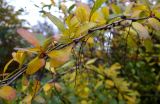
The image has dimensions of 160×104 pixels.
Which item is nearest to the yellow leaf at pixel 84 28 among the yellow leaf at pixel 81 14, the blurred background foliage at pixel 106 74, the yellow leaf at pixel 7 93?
the yellow leaf at pixel 81 14

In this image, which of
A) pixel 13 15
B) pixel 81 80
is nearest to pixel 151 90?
pixel 81 80

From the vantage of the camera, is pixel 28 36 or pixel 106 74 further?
pixel 106 74

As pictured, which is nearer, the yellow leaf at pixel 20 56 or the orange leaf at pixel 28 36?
the orange leaf at pixel 28 36

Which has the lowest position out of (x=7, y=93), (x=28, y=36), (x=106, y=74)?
(x=106, y=74)

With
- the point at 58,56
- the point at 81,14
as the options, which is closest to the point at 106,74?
the point at 81,14

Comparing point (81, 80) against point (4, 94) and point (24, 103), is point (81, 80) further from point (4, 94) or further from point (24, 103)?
point (4, 94)

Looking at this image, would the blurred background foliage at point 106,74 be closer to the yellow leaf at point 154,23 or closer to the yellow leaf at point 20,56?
the yellow leaf at point 20,56

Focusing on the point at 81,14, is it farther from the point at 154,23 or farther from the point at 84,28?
the point at 154,23

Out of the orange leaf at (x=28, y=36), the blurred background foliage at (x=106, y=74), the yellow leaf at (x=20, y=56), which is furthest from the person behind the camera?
the blurred background foliage at (x=106, y=74)
